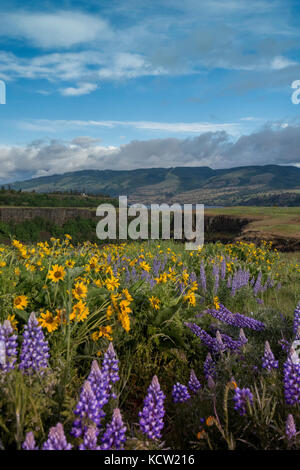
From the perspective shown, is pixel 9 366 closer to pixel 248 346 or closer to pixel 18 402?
pixel 18 402

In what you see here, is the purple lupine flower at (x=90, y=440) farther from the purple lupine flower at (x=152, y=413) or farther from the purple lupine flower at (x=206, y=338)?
the purple lupine flower at (x=206, y=338)

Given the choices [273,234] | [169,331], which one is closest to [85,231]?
[273,234]

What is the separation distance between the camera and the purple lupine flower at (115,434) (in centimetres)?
187

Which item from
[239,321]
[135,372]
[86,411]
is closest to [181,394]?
[86,411]

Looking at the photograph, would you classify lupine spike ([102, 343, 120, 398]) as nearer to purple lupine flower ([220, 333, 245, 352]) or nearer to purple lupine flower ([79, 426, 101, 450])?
purple lupine flower ([79, 426, 101, 450])

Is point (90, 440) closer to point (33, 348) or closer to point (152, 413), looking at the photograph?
point (152, 413)

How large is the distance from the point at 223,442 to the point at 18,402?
137 centimetres

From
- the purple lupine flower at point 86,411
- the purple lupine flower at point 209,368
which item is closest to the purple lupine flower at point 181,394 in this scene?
the purple lupine flower at point 209,368

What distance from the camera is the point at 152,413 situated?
2055mm

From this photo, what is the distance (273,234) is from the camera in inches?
652

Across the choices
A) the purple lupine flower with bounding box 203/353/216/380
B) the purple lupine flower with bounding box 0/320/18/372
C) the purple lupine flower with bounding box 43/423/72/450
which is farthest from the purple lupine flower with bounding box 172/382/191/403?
the purple lupine flower with bounding box 0/320/18/372

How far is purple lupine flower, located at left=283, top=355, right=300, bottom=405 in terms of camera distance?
87.7 inches

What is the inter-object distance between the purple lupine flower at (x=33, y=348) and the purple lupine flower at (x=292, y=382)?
1696 millimetres
